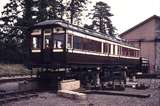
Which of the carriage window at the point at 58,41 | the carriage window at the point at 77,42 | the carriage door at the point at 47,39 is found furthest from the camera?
the carriage door at the point at 47,39

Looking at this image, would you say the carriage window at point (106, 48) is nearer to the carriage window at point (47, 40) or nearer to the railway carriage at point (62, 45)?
the railway carriage at point (62, 45)

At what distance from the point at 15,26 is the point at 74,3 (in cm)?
1337

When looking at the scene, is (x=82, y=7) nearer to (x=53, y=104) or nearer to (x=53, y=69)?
(x=53, y=69)

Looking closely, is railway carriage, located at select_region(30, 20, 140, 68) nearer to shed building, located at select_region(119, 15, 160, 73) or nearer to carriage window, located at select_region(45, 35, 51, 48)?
carriage window, located at select_region(45, 35, 51, 48)

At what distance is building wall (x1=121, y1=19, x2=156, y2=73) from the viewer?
139 ft

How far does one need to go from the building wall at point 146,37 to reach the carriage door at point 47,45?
92.7 feet

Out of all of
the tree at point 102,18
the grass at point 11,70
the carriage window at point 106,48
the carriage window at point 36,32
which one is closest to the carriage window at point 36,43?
the carriage window at point 36,32

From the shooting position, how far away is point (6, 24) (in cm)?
3775

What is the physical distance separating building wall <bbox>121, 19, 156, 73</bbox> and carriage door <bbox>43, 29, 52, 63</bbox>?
28.3 m

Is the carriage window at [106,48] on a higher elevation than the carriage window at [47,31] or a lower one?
lower

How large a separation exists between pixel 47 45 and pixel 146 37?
29.6 metres

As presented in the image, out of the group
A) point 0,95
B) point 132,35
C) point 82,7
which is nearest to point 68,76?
point 0,95

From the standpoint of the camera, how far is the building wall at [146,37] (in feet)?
139

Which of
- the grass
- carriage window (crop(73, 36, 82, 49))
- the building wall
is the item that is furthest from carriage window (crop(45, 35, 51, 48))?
the building wall
